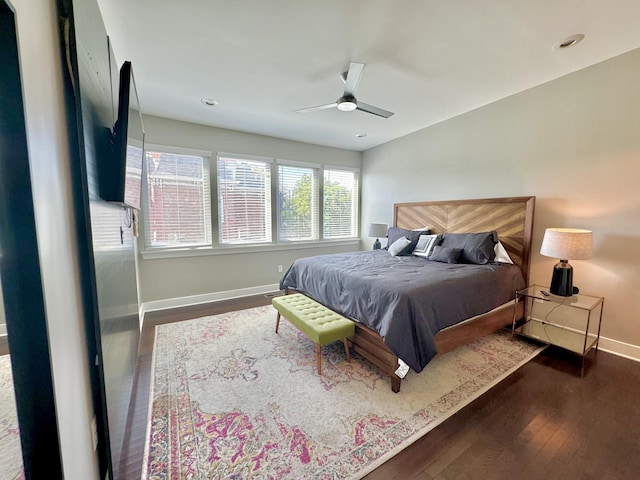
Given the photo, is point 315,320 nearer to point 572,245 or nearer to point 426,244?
point 426,244

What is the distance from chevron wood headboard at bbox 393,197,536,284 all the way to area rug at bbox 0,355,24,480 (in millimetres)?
4129

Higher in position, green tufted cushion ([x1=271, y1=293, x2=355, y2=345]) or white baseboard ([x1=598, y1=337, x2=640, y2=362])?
green tufted cushion ([x1=271, y1=293, x2=355, y2=345])

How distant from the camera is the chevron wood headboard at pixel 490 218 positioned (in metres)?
3.18

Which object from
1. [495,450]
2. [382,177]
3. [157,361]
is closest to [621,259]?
[495,450]

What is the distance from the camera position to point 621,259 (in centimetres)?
256

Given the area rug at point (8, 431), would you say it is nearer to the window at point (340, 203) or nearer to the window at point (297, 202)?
the window at point (297, 202)

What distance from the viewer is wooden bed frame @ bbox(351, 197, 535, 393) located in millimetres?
2268

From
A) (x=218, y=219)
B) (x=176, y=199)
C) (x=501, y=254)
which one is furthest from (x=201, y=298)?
(x=501, y=254)

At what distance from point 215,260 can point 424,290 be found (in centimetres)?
330

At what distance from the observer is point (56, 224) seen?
0.90m

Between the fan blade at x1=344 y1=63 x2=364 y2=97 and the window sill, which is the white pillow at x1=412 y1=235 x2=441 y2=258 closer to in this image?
the window sill

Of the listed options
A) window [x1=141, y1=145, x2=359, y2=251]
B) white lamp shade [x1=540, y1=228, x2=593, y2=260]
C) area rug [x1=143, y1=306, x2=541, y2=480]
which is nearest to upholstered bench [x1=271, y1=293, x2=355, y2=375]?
area rug [x1=143, y1=306, x2=541, y2=480]

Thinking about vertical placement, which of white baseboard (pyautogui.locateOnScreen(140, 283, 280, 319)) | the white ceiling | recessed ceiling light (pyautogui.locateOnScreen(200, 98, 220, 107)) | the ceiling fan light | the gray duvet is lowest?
white baseboard (pyautogui.locateOnScreen(140, 283, 280, 319))

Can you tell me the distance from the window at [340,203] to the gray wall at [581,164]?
7.54 feet
